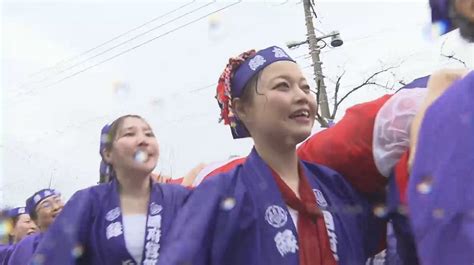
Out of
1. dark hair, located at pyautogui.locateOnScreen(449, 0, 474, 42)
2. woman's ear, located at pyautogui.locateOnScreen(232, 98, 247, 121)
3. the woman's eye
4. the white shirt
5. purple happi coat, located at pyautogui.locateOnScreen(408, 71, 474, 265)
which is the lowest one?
the white shirt

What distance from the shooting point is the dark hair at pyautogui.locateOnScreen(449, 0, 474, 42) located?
47.1 inches

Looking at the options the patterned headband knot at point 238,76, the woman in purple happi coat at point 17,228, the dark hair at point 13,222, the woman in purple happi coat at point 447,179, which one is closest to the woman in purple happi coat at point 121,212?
the patterned headband knot at point 238,76

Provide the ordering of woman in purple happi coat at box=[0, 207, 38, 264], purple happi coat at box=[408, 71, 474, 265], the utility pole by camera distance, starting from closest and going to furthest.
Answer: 1. purple happi coat at box=[408, 71, 474, 265]
2. woman in purple happi coat at box=[0, 207, 38, 264]
3. the utility pole

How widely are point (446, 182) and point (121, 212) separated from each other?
5.69ft

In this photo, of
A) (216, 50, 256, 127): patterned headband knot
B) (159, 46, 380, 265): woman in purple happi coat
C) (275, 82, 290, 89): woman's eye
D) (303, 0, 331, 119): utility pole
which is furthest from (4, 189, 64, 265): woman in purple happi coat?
(303, 0, 331, 119): utility pole

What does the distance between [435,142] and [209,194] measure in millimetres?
730

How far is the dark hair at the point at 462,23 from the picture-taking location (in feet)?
3.92

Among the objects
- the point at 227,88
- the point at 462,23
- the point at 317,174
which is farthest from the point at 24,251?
the point at 462,23

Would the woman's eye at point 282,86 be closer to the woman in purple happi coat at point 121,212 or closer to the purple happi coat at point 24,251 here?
the woman in purple happi coat at point 121,212

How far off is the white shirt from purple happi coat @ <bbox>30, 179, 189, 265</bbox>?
0.06 ft

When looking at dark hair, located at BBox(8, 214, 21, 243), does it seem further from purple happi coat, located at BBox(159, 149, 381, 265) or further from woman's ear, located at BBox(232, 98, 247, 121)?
purple happi coat, located at BBox(159, 149, 381, 265)

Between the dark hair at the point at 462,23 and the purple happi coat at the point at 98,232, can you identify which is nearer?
the dark hair at the point at 462,23

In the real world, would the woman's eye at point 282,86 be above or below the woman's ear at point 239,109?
above

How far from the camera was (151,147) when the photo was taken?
2.59 metres
